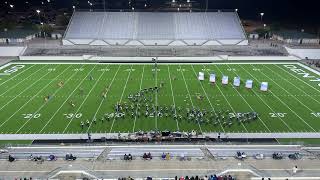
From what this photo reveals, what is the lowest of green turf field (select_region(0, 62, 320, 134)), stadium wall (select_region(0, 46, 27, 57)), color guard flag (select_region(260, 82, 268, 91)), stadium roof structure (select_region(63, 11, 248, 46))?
green turf field (select_region(0, 62, 320, 134))

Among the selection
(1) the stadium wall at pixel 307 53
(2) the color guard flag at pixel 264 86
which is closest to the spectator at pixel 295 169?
(2) the color guard flag at pixel 264 86

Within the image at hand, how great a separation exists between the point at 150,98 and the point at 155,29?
33135mm

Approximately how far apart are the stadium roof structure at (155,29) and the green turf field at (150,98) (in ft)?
46.6

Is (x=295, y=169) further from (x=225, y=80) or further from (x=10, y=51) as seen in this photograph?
(x=10, y=51)

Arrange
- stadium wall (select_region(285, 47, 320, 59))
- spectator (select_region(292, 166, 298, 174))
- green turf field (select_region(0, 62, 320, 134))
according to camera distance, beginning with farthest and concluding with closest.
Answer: stadium wall (select_region(285, 47, 320, 59)), green turf field (select_region(0, 62, 320, 134)), spectator (select_region(292, 166, 298, 174))

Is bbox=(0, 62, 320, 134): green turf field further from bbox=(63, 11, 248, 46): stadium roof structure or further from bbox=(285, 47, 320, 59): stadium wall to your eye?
bbox=(63, 11, 248, 46): stadium roof structure

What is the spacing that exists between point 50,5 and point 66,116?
48922 millimetres

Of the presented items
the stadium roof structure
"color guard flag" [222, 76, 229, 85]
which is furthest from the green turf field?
the stadium roof structure

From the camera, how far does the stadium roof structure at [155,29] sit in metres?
59.2

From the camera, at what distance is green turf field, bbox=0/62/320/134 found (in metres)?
26.0

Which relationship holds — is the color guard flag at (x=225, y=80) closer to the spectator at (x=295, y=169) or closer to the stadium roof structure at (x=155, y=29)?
the spectator at (x=295, y=169)

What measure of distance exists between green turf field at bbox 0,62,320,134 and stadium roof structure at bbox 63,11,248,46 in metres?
14.2

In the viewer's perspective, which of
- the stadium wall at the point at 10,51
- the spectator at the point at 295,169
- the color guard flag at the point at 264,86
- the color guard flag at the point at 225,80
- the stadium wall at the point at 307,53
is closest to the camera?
the spectator at the point at 295,169

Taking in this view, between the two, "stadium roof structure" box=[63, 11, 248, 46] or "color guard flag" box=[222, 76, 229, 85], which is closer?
"color guard flag" box=[222, 76, 229, 85]
